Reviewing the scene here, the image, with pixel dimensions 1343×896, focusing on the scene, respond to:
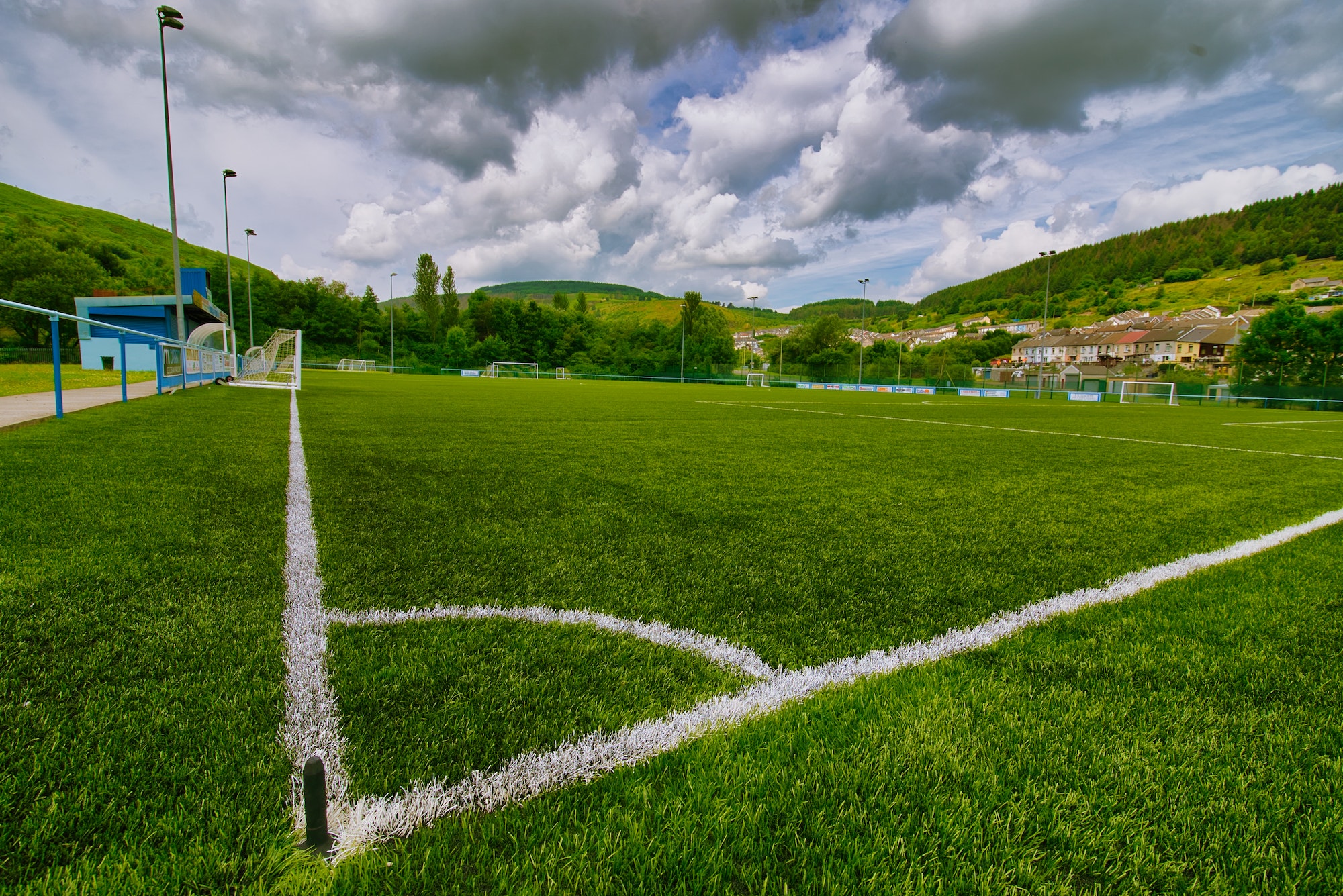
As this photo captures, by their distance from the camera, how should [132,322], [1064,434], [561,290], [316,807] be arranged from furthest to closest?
[561,290] < [132,322] < [1064,434] < [316,807]

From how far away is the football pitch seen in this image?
1.09 meters

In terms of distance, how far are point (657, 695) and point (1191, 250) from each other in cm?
16671

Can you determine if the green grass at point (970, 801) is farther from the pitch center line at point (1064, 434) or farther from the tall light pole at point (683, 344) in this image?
the tall light pole at point (683, 344)

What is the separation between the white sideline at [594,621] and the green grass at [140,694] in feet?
0.98

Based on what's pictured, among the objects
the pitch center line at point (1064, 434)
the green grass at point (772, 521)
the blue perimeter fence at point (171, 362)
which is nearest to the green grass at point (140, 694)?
the green grass at point (772, 521)

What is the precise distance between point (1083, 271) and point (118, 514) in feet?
542

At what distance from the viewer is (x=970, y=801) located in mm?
1229

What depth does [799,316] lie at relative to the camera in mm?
168625

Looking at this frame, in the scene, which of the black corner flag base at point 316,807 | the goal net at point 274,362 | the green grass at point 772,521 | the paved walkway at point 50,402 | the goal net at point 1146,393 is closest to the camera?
the black corner flag base at point 316,807

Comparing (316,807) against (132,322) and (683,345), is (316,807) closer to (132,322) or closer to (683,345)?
(132,322)

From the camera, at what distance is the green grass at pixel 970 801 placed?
105cm

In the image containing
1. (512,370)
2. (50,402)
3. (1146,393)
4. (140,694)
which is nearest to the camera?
(140,694)

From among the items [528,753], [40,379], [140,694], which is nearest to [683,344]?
[40,379]

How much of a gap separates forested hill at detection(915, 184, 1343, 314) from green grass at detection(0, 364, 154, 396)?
449ft
